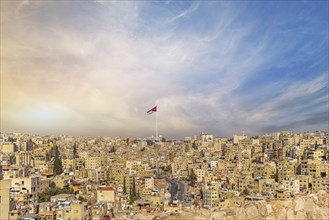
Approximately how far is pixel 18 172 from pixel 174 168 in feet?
75.5

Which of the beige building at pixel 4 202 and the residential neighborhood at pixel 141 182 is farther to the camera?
the residential neighborhood at pixel 141 182

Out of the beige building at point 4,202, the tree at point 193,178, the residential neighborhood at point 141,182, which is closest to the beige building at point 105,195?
the residential neighborhood at point 141,182

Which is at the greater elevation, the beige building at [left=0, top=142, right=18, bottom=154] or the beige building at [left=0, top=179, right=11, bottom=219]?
the beige building at [left=0, top=142, right=18, bottom=154]

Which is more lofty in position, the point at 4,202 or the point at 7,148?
the point at 7,148

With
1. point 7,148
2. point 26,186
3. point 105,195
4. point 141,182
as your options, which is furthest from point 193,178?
point 7,148

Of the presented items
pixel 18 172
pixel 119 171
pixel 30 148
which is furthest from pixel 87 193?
pixel 30 148

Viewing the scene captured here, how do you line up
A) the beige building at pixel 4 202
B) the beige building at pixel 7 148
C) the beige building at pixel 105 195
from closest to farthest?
the beige building at pixel 4 202 < the beige building at pixel 105 195 < the beige building at pixel 7 148

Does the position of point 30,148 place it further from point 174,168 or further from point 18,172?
point 18,172

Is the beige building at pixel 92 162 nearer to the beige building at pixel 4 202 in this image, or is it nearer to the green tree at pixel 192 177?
the green tree at pixel 192 177

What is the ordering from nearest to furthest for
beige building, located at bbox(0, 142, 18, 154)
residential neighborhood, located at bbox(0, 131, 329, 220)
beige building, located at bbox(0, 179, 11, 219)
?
beige building, located at bbox(0, 179, 11, 219) → residential neighborhood, located at bbox(0, 131, 329, 220) → beige building, located at bbox(0, 142, 18, 154)

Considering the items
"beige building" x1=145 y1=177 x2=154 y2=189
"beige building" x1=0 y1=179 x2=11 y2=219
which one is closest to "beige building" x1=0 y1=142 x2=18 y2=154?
"beige building" x1=145 y1=177 x2=154 y2=189

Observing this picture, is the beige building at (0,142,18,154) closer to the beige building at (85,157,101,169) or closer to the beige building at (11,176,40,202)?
the beige building at (85,157,101,169)

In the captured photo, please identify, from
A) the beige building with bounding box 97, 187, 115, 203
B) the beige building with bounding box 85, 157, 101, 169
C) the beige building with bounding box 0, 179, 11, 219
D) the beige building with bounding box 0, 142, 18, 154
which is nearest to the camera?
the beige building with bounding box 0, 179, 11, 219

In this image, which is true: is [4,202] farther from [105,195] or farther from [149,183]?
[149,183]
